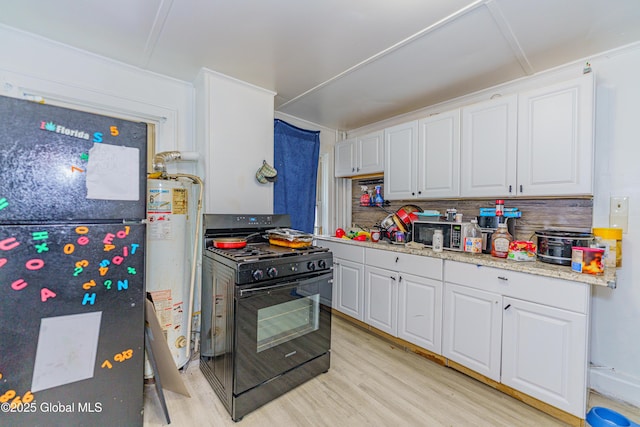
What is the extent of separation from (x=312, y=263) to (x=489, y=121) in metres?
1.86

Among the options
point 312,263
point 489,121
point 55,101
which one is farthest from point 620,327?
point 55,101

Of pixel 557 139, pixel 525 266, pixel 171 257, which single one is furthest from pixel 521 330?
pixel 171 257

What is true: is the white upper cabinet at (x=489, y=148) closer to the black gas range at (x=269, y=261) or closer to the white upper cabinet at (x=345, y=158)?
the white upper cabinet at (x=345, y=158)

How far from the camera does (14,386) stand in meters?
1.13

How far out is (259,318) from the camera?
1736 mm

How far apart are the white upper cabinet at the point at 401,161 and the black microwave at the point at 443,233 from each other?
337 millimetres

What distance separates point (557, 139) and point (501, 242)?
0.82m

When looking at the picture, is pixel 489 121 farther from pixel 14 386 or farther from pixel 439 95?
pixel 14 386

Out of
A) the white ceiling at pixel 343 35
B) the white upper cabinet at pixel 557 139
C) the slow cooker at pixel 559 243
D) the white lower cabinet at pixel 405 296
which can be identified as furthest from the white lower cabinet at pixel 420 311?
the white ceiling at pixel 343 35

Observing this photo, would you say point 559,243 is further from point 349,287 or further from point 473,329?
point 349,287

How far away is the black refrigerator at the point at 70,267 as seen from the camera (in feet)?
3.71

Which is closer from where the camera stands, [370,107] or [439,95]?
[439,95]

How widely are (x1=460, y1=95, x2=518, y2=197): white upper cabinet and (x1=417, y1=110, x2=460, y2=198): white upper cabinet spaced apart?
0.23ft

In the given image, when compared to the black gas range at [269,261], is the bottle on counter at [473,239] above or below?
above
